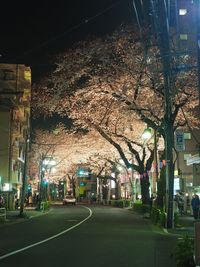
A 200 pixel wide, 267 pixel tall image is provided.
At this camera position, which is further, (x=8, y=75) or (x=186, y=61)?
(x=8, y=75)

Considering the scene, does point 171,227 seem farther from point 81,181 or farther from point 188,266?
point 81,181

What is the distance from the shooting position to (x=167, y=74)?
20703 mm

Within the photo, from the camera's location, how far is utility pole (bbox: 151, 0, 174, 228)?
18073 mm

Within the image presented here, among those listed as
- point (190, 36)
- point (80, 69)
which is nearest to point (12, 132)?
point (80, 69)

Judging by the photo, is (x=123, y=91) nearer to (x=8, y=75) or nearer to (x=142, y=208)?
(x=142, y=208)

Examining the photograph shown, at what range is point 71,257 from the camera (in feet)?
40.3

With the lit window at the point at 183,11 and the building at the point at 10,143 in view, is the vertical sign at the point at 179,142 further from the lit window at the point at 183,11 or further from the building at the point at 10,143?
the lit window at the point at 183,11

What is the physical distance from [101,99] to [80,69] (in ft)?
13.8

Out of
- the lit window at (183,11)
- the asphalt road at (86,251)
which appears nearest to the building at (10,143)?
the asphalt road at (86,251)

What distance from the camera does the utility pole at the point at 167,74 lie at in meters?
18.1

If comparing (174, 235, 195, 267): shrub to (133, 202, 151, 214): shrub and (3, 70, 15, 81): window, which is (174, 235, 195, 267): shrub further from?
(3, 70, 15, 81): window

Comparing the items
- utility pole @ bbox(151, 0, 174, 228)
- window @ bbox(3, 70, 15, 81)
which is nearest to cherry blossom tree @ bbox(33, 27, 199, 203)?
utility pole @ bbox(151, 0, 174, 228)

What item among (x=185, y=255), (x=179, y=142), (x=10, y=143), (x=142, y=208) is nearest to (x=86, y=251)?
(x=185, y=255)

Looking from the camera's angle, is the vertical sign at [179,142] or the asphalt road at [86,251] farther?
the vertical sign at [179,142]
